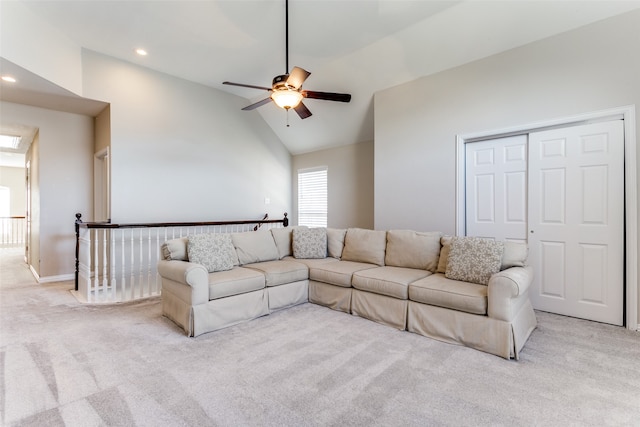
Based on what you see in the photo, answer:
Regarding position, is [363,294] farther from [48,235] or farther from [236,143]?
[48,235]

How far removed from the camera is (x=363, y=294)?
334 centimetres

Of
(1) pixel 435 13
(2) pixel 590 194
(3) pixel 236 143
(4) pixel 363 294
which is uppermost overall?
(1) pixel 435 13

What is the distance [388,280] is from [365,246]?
2.95 feet

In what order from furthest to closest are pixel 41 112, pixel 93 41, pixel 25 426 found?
pixel 41 112, pixel 93 41, pixel 25 426

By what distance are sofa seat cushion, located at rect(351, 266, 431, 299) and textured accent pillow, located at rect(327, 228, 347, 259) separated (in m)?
0.85

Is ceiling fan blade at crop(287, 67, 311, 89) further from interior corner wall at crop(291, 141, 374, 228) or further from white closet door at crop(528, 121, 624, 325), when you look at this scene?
interior corner wall at crop(291, 141, 374, 228)

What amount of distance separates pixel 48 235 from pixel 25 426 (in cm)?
443

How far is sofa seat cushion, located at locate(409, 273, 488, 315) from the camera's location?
2.58 meters

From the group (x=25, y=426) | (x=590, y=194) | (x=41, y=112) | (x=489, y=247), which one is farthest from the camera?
(x=41, y=112)

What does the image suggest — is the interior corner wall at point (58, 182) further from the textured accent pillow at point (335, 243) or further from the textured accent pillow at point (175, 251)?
the textured accent pillow at point (335, 243)

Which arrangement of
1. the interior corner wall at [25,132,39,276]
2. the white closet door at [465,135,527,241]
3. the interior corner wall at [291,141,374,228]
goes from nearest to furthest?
the white closet door at [465,135,527,241] < the interior corner wall at [25,132,39,276] < the interior corner wall at [291,141,374,228]

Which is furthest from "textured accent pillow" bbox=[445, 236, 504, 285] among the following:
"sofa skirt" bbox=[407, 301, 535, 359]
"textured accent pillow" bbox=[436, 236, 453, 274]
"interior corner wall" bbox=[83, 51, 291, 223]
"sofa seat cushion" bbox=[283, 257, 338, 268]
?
"interior corner wall" bbox=[83, 51, 291, 223]

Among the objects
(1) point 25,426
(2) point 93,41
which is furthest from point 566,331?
(2) point 93,41

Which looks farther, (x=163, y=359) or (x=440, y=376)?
(x=163, y=359)
